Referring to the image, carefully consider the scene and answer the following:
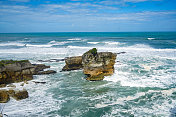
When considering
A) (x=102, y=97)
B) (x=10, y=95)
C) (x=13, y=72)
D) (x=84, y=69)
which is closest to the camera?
(x=102, y=97)

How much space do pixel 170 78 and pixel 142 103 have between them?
7.32m

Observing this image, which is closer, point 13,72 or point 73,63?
point 13,72

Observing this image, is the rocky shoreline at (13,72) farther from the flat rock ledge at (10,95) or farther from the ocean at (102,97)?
the flat rock ledge at (10,95)

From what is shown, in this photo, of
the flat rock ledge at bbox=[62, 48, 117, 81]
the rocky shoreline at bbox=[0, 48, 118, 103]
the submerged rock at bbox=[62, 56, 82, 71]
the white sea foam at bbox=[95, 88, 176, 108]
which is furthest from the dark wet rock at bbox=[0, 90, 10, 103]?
the submerged rock at bbox=[62, 56, 82, 71]

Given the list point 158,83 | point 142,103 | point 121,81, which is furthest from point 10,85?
point 158,83

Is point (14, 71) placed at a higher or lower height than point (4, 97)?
higher

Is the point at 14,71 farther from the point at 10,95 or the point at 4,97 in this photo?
the point at 4,97

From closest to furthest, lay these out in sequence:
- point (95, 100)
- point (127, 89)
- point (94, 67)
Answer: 1. point (95, 100)
2. point (127, 89)
3. point (94, 67)

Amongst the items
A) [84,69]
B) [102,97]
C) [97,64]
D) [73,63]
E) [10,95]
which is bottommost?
[102,97]

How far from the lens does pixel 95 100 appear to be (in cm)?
1188

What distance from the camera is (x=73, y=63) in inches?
838

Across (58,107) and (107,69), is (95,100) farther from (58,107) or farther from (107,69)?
(107,69)

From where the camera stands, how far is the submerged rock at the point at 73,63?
68.7 feet

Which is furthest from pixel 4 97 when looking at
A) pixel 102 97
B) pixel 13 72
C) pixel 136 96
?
pixel 136 96
